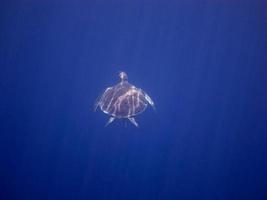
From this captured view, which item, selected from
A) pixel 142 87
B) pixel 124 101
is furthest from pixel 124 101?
pixel 142 87

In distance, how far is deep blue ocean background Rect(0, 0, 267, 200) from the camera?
10.7 feet

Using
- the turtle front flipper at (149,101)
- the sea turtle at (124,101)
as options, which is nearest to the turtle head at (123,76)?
the sea turtle at (124,101)

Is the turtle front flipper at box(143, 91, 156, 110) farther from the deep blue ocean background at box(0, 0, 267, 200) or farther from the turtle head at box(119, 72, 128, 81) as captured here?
the turtle head at box(119, 72, 128, 81)

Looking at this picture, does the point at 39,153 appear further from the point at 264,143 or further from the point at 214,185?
the point at 264,143

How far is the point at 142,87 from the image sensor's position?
335 centimetres

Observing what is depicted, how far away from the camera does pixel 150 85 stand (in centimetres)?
335

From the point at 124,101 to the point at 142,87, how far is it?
0.24 metres

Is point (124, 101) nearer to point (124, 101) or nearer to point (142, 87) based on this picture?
point (124, 101)

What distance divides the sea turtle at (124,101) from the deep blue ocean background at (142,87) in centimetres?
8

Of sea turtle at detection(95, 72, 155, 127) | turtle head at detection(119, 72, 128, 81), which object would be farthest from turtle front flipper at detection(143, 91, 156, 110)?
turtle head at detection(119, 72, 128, 81)

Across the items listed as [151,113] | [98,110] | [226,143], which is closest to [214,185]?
[226,143]

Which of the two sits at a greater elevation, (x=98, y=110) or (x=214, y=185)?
(x=98, y=110)

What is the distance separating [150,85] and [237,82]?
2.89ft

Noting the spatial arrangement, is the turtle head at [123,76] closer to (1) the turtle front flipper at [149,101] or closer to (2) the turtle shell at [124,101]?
(2) the turtle shell at [124,101]
